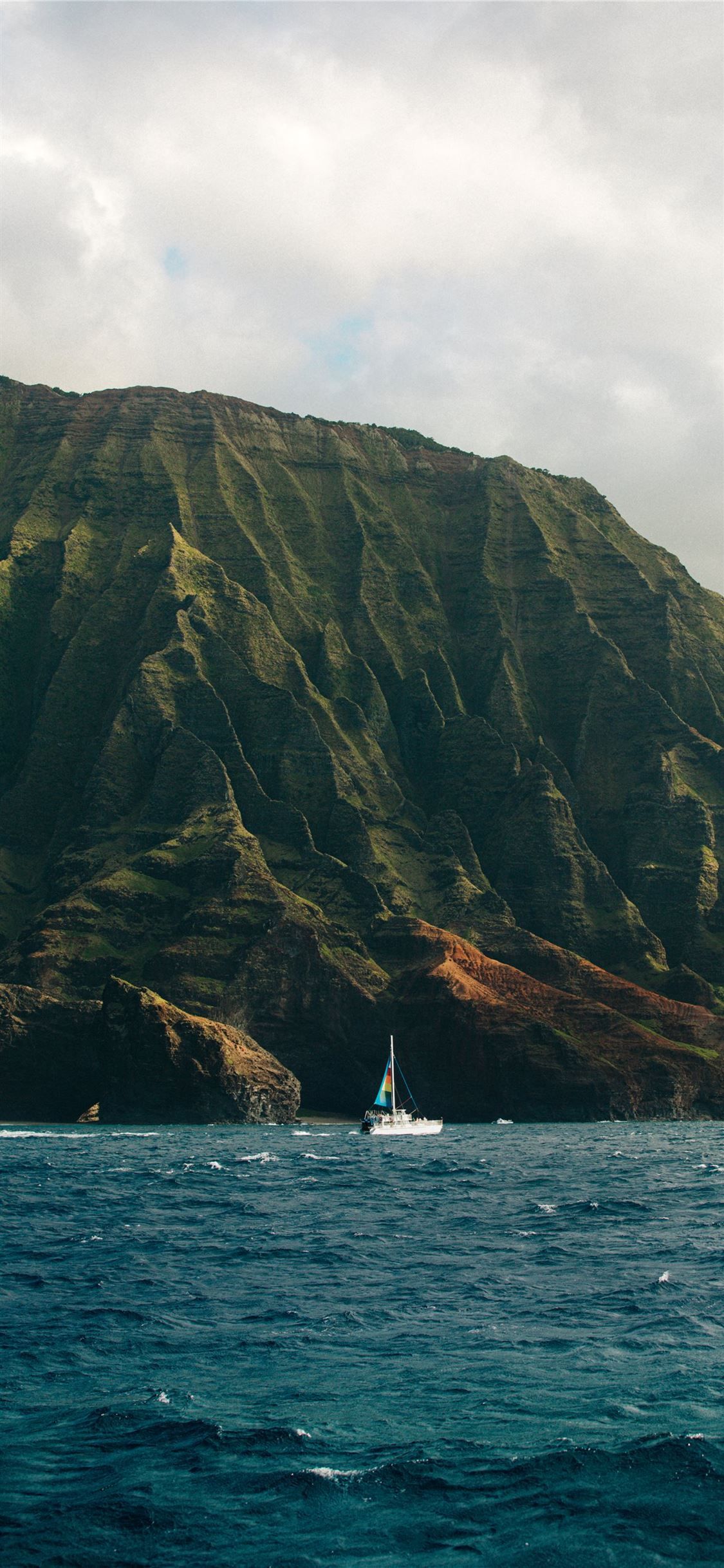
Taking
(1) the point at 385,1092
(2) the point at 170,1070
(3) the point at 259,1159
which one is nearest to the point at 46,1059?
(2) the point at 170,1070

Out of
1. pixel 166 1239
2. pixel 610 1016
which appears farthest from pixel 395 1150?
pixel 610 1016

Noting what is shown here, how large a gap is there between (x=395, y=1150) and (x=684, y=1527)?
284ft

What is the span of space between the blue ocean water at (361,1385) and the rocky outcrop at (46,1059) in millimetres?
109146

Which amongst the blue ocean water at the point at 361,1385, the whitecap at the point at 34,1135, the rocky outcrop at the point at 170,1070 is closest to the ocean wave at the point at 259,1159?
the blue ocean water at the point at 361,1385

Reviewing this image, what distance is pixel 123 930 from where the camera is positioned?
629 ft

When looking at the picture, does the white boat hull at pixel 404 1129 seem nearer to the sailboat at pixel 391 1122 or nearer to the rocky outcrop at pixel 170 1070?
the sailboat at pixel 391 1122

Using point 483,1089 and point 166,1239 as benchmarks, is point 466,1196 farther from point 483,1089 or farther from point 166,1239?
point 483,1089

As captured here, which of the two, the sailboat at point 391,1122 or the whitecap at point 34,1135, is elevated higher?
the sailboat at point 391,1122

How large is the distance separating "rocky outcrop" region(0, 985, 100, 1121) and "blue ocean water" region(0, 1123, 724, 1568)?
10915 centimetres

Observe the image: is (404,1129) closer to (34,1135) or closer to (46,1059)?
(34,1135)

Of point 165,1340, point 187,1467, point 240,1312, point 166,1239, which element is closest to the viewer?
point 187,1467

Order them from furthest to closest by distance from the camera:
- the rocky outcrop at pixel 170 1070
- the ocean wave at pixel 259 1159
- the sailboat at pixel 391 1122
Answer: the rocky outcrop at pixel 170 1070, the sailboat at pixel 391 1122, the ocean wave at pixel 259 1159

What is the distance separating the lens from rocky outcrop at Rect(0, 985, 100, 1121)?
16788 cm

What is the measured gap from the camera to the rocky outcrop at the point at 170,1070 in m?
158
